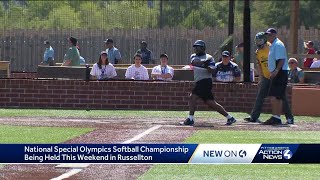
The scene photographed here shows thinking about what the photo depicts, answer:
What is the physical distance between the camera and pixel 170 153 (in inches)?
403

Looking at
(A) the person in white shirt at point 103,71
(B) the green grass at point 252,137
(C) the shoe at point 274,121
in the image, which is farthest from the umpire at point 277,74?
(A) the person in white shirt at point 103,71

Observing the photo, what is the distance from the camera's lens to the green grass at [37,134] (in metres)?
15.6

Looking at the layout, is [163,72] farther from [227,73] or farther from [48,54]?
[48,54]

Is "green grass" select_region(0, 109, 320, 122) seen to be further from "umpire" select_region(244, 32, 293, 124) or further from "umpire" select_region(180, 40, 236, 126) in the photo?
"umpire" select_region(180, 40, 236, 126)

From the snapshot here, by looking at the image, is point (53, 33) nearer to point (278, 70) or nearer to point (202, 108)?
point (202, 108)

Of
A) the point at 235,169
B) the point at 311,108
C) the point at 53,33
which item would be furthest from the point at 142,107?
the point at 53,33

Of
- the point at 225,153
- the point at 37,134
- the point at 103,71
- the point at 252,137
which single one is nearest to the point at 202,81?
the point at 252,137

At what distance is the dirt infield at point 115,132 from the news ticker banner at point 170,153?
1.95 m

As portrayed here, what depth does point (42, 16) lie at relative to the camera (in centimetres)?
4062

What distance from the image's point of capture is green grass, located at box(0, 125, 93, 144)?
1561cm

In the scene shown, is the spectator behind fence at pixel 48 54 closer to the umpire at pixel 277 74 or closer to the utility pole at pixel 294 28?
the utility pole at pixel 294 28

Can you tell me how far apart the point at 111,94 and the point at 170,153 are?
40.2ft

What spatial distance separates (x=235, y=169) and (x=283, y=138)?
3.61 m

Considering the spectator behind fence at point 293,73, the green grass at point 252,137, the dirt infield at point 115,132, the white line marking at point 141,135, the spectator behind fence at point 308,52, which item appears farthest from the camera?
the spectator behind fence at point 308,52
